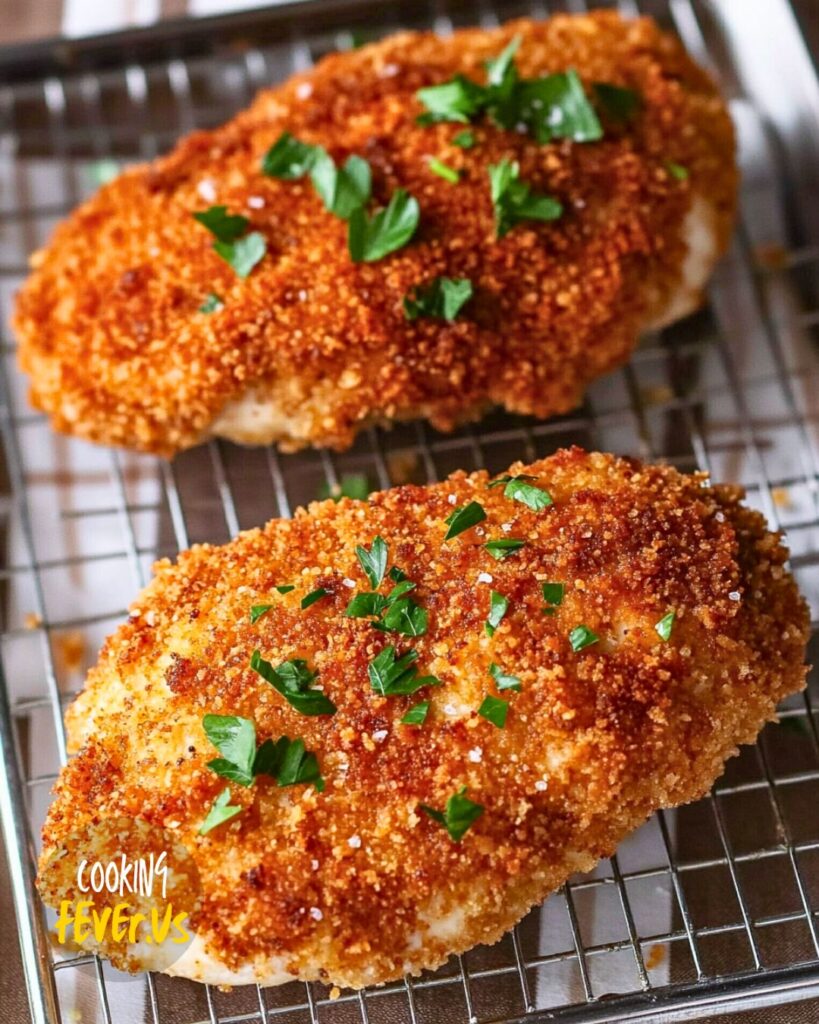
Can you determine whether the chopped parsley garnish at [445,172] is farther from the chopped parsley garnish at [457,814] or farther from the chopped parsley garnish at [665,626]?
the chopped parsley garnish at [457,814]

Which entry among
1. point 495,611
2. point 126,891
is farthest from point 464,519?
point 126,891

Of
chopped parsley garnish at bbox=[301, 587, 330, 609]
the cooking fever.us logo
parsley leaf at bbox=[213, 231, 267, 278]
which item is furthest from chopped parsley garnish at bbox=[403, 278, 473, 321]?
the cooking fever.us logo

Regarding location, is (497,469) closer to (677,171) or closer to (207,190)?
(677,171)

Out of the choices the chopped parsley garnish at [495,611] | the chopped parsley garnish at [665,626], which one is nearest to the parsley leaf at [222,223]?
the chopped parsley garnish at [495,611]

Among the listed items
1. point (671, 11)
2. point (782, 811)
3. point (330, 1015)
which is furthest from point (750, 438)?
point (330, 1015)

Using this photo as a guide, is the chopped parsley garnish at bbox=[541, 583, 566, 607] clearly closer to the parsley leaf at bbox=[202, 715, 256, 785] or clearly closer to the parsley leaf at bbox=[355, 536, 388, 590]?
the parsley leaf at bbox=[355, 536, 388, 590]
